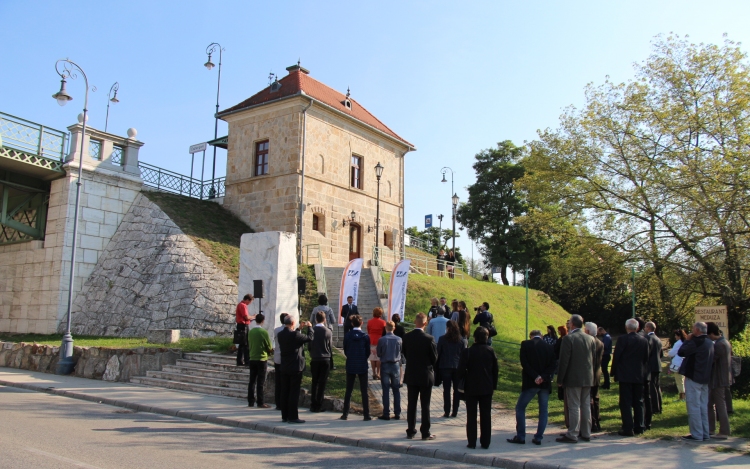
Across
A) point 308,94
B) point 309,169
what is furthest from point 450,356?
point 308,94

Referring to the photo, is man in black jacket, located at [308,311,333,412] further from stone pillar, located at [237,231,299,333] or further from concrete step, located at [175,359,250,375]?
stone pillar, located at [237,231,299,333]

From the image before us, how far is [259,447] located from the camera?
786cm

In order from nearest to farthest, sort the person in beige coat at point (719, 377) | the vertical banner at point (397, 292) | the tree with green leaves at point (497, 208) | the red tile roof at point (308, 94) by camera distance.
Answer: the person in beige coat at point (719, 377) < the vertical banner at point (397, 292) < the red tile roof at point (308, 94) < the tree with green leaves at point (497, 208)

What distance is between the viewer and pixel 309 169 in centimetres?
2919

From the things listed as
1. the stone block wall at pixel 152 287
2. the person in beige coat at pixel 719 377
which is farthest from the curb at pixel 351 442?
the stone block wall at pixel 152 287

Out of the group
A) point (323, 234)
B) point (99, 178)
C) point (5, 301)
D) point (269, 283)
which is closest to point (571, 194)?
point (269, 283)

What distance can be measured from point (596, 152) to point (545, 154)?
222cm

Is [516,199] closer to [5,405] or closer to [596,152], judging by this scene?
[596,152]

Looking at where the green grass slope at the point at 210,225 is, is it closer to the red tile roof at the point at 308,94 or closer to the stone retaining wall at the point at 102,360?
the red tile roof at the point at 308,94

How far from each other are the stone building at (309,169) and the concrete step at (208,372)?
1367 centimetres

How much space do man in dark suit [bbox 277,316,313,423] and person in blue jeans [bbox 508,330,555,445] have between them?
11.9ft

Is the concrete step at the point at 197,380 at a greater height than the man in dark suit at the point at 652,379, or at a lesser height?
lesser

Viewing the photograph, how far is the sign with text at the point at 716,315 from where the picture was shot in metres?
13.3

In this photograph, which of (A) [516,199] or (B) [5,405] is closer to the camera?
(B) [5,405]
